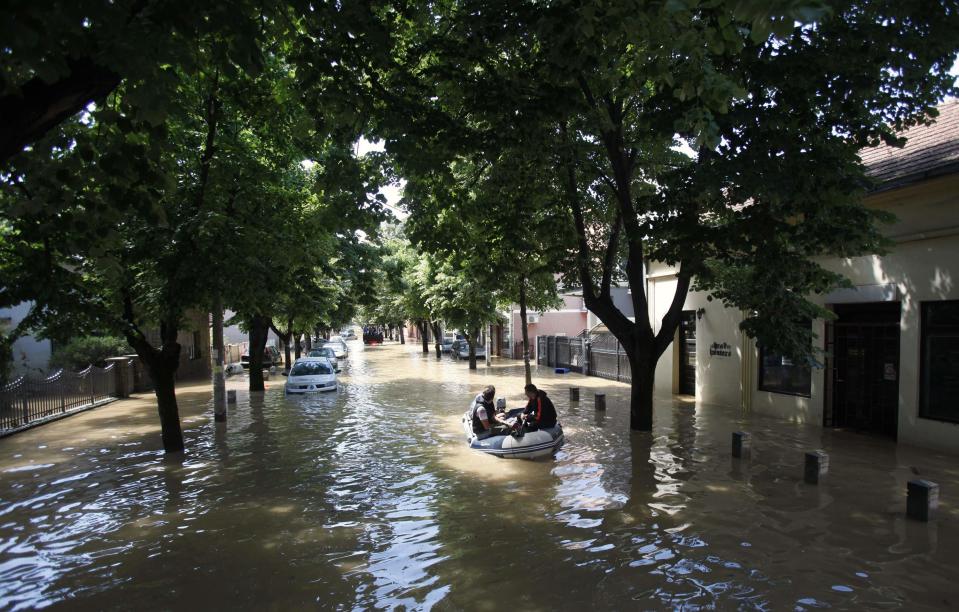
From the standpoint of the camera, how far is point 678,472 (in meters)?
8.95

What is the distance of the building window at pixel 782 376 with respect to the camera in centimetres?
1312

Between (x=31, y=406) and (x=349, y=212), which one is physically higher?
(x=349, y=212)

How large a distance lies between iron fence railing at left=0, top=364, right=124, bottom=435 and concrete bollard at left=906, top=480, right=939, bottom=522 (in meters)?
16.6

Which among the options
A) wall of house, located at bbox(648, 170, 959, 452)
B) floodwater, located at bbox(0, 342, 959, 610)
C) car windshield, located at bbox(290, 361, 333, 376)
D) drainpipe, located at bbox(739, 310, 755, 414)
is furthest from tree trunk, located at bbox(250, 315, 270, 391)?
wall of house, located at bbox(648, 170, 959, 452)

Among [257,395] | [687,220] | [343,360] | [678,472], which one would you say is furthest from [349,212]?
[343,360]

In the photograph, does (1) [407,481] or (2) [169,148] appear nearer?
(2) [169,148]

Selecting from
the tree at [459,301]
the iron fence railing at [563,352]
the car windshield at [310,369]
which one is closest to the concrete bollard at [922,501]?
the tree at [459,301]

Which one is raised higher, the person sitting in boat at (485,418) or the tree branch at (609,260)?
the tree branch at (609,260)

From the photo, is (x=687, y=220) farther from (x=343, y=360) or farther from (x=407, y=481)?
(x=343, y=360)

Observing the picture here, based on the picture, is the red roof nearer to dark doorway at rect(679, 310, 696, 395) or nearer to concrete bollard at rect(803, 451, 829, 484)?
concrete bollard at rect(803, 451, 829, 484)

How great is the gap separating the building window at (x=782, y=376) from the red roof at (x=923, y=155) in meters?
4.35

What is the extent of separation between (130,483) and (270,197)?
5.73 metres

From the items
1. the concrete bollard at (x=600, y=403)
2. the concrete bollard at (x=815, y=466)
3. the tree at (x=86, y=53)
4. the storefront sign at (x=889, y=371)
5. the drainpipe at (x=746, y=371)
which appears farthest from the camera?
the concrete bollard at (x=600, y=403)

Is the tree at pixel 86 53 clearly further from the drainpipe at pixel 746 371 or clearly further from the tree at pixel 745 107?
the drainpipe at pixel 746 371
